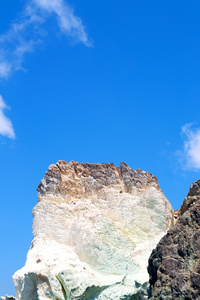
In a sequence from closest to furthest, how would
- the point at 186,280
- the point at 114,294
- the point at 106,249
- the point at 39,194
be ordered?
the point at 186,280, the point at 114,294, the point at 106,249, the point at 39,194

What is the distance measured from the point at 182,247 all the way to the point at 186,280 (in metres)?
1.38

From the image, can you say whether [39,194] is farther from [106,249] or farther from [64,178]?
[106,249]

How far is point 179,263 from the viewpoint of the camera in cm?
1881

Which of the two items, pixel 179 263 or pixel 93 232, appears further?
pixel 93 232

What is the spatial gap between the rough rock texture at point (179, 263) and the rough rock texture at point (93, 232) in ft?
25.0

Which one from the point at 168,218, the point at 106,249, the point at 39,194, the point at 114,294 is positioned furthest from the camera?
the point at 39,194

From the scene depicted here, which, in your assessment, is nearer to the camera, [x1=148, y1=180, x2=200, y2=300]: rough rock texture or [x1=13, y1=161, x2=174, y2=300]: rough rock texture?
[x1=148, y1=180, x2=200, y2=300]: rough rock texture

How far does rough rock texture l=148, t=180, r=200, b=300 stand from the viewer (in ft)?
59.1

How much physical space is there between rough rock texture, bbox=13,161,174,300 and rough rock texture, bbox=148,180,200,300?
763 centimetres

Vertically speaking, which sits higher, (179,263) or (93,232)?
(93,232)

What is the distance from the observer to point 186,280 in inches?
714

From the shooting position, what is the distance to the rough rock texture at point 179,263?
59.1 ft

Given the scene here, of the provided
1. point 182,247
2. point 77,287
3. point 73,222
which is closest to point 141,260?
point 77,287

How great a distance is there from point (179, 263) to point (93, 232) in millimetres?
12577
